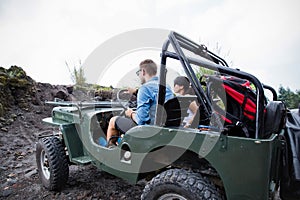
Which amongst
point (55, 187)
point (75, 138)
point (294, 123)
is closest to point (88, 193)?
point (55, 187)

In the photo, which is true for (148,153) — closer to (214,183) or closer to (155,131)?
(155,131)

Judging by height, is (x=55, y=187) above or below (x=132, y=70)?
below

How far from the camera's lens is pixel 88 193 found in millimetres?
2684

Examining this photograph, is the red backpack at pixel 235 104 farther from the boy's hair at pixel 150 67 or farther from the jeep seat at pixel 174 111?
the boy's hair at pixel 150 67

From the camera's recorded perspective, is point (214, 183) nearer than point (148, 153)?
Yes

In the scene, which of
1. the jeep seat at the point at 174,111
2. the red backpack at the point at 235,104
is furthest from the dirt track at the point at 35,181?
the red backpack at the point at 235,104

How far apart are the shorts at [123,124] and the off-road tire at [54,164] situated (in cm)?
90

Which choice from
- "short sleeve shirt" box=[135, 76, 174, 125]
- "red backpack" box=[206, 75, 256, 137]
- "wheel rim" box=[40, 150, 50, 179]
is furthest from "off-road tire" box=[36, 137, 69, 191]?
"red backpack" box=[206, 75, 256, 137]

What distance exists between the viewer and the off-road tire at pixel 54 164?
2.70 meters

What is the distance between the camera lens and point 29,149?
4.42 m

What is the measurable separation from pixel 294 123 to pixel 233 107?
54cm

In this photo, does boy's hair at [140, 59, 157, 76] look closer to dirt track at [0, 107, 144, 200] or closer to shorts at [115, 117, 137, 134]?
shorts at [115, 117, 137, 134]

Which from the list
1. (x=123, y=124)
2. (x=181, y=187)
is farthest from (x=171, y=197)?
(x=123, y=124)

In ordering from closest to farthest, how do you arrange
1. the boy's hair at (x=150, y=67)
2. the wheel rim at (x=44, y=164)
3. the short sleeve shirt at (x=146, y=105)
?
the short sleeve shirt at (x=146, y=105) < the boy's hair at (x=150, y=67) < the wheel rim at (x=44, y=164)
